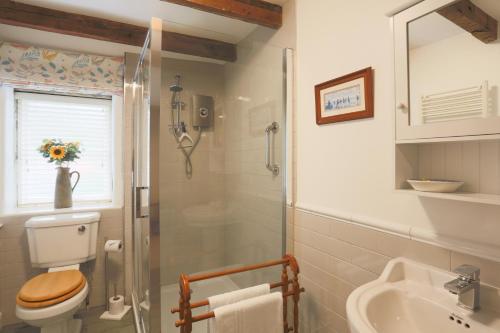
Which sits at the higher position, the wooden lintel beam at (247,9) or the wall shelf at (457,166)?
the wooden lintel beam at (247,9)

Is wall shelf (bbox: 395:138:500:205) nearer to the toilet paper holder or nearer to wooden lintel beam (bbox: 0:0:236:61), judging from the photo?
wooden lintel beam (bbox: 0:0:236:61)

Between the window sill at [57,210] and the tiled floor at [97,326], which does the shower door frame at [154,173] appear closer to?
the tiled floor at [97,326]

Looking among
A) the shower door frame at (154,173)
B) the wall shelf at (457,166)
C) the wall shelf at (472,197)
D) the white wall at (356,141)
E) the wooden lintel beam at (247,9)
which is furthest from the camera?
the wooden lintel beam at (247,9)

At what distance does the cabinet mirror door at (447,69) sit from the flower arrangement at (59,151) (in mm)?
2372

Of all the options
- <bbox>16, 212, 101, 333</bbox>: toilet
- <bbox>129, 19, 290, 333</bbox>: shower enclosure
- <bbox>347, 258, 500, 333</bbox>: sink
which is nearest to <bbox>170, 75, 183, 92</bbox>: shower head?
<bbox>129, 19, 290, 333</bbox>: shower enclosure

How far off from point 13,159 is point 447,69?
2.93m

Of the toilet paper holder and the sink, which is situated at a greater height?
the sink

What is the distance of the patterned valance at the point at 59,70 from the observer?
2006mm

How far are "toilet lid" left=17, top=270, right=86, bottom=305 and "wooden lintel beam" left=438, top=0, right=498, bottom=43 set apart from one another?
90.1 inches

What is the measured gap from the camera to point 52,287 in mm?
1667

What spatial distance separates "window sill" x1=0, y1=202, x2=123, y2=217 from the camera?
6.84ft

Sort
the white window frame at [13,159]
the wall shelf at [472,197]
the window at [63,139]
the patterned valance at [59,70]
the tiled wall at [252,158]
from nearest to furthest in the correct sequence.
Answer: the wall shelf at [472,197], the tiled wall at [252,158], the patterned valance at [59,70], the white window frame at [13,159], the window at [63,139]

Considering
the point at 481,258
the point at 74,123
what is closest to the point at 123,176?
the point at 74,123

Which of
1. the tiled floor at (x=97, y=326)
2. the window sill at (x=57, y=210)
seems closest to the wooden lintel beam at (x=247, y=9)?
the window sill at (x=57, y=210)
